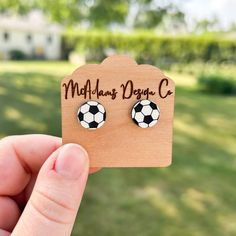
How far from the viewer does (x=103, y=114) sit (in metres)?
0.99

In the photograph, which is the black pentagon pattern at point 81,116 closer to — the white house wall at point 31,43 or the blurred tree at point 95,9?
the blurred tree at point 95,9

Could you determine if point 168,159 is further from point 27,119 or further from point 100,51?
point 100,51

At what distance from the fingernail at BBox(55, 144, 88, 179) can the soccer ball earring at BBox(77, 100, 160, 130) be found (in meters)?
0.07

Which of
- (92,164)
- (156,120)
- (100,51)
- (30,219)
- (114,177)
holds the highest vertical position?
(156,120)

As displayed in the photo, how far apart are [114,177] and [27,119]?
7.66 ft

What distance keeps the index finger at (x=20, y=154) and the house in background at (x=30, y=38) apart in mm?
24033

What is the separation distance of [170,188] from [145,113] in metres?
3.19

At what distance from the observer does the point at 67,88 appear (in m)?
0.98

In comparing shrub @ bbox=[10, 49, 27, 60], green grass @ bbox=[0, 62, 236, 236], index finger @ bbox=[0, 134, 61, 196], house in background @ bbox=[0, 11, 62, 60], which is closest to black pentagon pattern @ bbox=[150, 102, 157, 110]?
index finger @ bbox=[0, 134, 61, 196]

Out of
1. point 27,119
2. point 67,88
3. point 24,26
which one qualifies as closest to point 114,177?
point 27,119

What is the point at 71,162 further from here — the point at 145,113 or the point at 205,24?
the point at 205,24

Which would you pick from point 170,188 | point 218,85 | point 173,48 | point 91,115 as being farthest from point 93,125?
point 173,48

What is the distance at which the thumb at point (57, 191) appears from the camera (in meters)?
0.96

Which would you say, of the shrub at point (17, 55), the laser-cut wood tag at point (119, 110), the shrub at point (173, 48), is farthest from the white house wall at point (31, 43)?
the laser-cut wood tag at point (119, 110)
